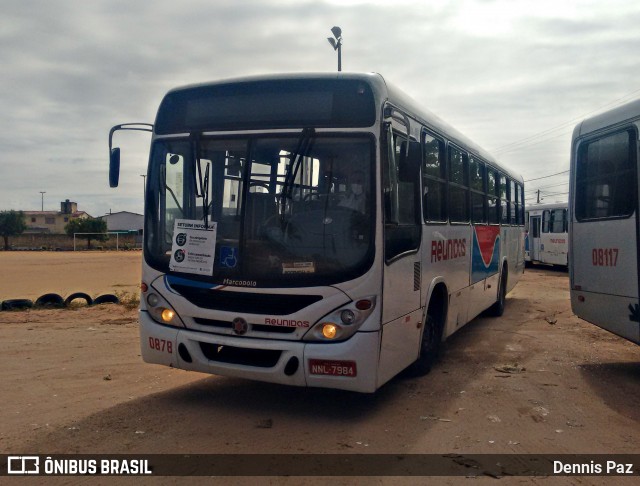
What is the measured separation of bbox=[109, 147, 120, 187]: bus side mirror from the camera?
725cm

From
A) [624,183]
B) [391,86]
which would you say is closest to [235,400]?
[391,86]

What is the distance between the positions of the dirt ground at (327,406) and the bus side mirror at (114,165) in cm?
239

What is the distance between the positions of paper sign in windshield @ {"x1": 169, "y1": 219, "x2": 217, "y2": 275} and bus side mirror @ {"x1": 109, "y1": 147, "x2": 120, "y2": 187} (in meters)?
1.20

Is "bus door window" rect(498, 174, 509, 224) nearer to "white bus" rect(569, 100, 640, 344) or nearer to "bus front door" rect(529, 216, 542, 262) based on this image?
"white bus" rect(569, 100, 640, 344)

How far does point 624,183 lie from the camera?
8.08 meters

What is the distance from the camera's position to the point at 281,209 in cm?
620

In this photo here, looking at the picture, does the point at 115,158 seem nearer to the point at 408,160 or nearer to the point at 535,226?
the point at 408,160

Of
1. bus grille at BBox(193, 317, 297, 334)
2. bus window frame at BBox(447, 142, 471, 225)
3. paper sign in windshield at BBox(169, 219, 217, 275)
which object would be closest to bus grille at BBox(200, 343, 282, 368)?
bus grille at BBox(193, 317, 297, 334)

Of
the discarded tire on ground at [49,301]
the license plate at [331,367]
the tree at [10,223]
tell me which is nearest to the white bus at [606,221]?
the license plate at [331,367]

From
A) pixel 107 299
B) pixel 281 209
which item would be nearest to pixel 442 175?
pixel 281 209

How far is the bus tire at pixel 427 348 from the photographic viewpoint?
7.93m

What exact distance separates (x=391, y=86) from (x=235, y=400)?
3.75 meters

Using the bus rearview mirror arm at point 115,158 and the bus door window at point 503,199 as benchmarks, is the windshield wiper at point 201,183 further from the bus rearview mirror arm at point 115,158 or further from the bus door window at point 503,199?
the bus door window at point 503,199

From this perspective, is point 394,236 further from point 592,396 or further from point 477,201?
point 477,201
